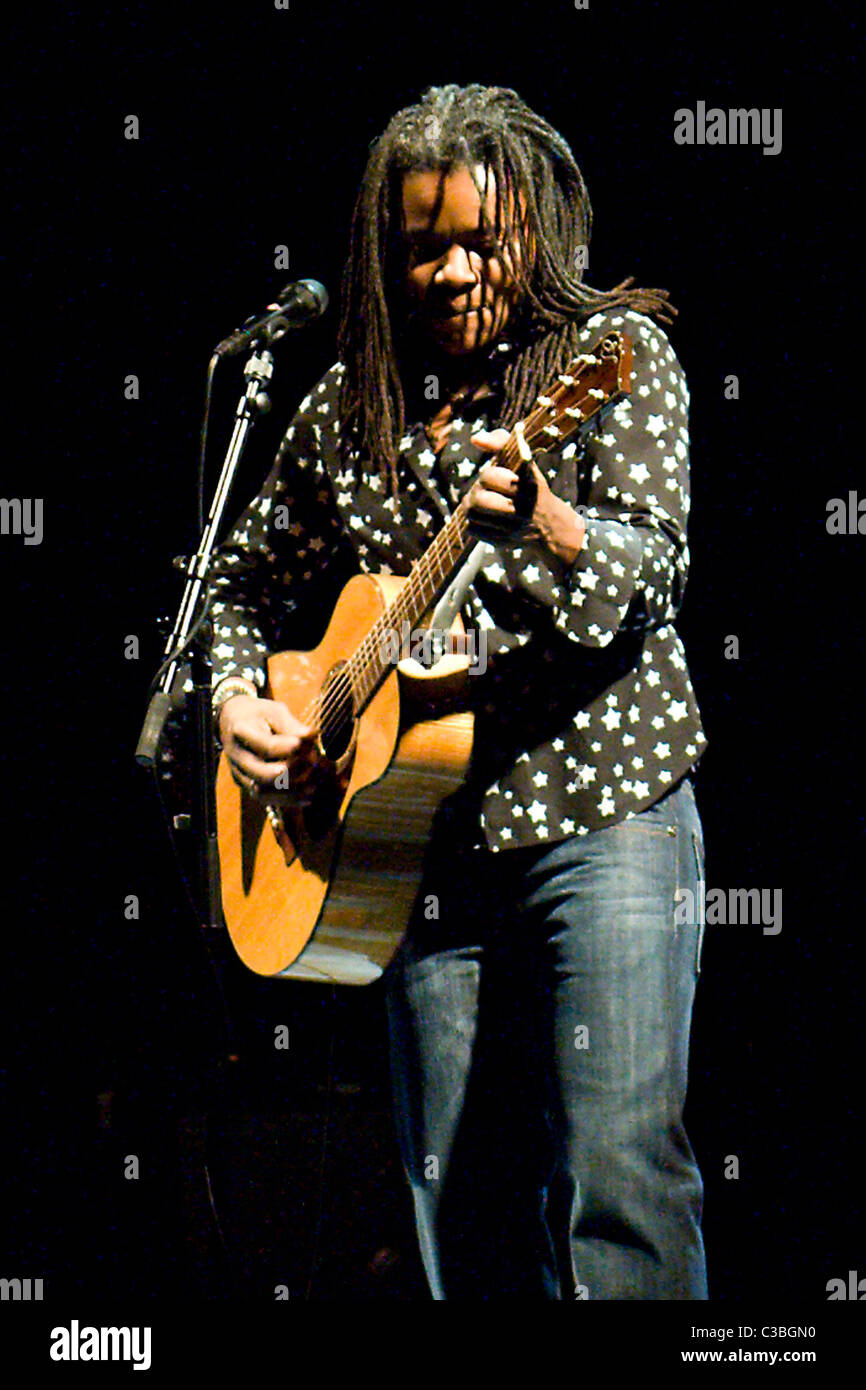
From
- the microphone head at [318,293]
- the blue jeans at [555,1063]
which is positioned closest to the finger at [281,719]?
the blue jeans at [555,1063]

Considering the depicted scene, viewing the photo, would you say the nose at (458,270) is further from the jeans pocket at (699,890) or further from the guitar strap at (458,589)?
the jeans pocket at (699,890)

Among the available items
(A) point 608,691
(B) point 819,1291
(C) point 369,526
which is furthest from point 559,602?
(B) point 819,1291

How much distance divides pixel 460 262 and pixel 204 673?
729 mm

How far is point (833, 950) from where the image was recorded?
2.67 metres

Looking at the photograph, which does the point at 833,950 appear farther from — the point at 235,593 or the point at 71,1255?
the point at 71,1255

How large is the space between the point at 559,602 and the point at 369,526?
0.53 metres

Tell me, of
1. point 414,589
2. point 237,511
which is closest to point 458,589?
point 414,589

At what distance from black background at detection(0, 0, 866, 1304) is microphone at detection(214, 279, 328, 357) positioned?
1.69 feet

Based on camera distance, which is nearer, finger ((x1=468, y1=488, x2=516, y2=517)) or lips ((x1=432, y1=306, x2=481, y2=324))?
finger ((x1=468, y1=488, x2=516, y2=517))

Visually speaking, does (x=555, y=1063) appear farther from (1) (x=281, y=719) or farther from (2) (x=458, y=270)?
(2) (x=458, y=270)

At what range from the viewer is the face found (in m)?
2.00

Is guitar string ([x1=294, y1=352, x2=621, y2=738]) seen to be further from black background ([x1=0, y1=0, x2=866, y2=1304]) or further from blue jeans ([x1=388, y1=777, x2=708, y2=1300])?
black background ([x1=0, y1=0, x2=866, y2=1304])

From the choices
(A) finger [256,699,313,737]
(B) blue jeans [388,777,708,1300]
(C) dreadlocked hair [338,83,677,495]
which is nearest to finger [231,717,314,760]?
(A) finger [256,699,313,737]

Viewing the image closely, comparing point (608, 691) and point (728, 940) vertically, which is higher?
point (608, 691)
